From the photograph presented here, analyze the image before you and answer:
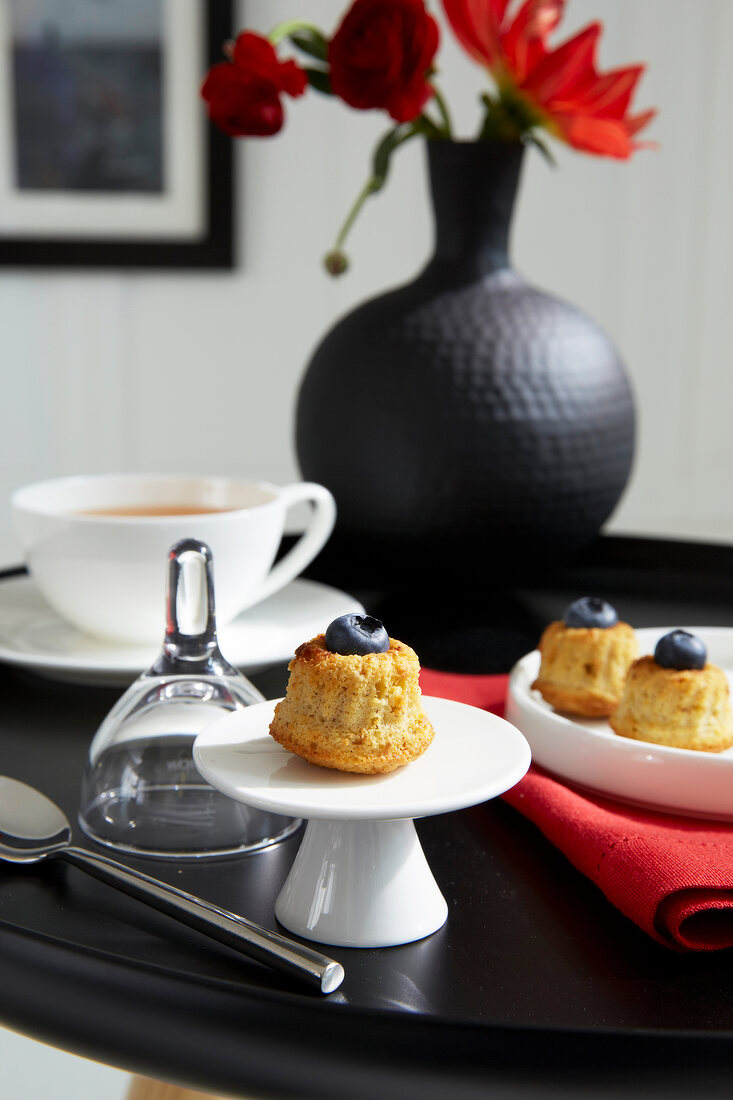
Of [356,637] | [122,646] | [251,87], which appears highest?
[251,87]

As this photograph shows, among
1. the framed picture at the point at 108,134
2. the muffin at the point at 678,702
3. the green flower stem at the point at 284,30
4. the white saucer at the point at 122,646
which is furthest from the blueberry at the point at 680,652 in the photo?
the framed picture at the point at 108,134

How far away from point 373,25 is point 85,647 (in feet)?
1.67

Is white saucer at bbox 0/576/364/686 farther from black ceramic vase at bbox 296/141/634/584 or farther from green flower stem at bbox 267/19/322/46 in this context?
green flower stem at bbox 267/19/322/46

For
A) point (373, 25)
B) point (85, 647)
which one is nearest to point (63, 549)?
point (85, 647)

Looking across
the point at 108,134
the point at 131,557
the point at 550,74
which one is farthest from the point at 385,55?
the point at 108,134

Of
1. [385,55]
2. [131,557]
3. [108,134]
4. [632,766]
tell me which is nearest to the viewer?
[632,766]

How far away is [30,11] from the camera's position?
2.36 m

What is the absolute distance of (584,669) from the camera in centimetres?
67

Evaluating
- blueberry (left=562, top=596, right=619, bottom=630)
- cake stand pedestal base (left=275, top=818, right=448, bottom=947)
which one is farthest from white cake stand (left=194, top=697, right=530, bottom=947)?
blueberry (left=562, top=596, right=619, bottom=630)

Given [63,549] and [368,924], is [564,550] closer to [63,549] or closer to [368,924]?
[63,549]

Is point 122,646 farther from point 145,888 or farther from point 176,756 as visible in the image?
point 145,888

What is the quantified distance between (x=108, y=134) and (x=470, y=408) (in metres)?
1.74

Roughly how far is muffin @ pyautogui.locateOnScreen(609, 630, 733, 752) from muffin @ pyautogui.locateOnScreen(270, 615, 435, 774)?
0.17 metres

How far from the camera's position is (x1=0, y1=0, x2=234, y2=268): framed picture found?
2383 millimetres
